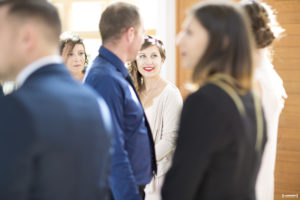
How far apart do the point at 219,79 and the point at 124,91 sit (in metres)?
0.74

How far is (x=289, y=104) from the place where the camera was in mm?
4102

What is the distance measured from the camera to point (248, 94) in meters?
1.27

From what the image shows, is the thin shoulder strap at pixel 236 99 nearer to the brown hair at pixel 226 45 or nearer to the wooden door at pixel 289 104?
the brown hair at pixel 226 45

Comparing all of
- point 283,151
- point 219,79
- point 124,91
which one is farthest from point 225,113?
point 283,151

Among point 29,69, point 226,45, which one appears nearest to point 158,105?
point 226,45

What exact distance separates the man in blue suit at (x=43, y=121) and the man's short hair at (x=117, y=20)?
799 millimetres

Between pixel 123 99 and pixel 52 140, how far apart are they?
0.87 meters

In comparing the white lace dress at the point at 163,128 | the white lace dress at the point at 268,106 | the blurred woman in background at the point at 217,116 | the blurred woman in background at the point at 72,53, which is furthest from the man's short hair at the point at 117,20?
the blurred woman in background at the point at 72,53

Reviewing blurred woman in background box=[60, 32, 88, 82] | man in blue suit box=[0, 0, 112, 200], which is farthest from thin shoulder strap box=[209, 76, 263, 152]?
blurred woman in background box=[60, 32, 88, 82]

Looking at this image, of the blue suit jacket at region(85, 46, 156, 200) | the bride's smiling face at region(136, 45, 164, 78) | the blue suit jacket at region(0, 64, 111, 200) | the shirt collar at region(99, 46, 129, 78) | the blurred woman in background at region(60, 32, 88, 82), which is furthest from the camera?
the blurred woman in background at region(60, 32, 88, 82)

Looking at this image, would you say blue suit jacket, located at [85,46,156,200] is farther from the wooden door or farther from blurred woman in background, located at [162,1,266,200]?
the wooden door

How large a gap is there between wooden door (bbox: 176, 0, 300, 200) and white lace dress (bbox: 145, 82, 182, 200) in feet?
5.71

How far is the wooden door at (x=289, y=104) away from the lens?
4074 millimetres

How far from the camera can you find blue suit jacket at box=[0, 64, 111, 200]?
0.98 m
